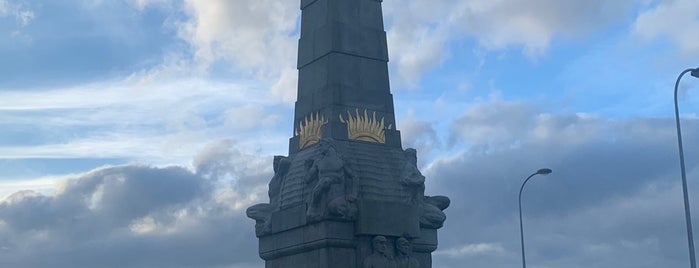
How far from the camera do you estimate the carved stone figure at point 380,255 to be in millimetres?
27859

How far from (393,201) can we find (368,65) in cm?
419

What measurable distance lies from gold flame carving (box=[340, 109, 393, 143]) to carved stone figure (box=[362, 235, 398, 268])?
3.17 meters

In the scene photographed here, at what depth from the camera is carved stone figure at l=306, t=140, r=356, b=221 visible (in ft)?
91.4

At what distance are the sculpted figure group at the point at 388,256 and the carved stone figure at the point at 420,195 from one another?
1.35 meters

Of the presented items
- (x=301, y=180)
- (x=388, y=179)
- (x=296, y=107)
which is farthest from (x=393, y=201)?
(x=296, y=107)

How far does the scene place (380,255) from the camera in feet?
92.0

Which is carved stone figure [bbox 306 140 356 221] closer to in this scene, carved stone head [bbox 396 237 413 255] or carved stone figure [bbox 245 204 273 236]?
carved stone head [bbox 396 237 413 255]

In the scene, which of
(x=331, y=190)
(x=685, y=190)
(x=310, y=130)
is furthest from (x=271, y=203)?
(x=685, y=190)

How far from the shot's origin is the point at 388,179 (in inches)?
1155

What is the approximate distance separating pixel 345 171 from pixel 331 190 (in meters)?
0.70

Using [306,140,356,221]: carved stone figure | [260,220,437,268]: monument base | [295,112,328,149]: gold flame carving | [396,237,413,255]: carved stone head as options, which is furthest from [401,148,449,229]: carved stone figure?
[295,112,328,149]: gold flame carving

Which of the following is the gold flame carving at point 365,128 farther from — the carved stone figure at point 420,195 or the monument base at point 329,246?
the monument base at point 329,246

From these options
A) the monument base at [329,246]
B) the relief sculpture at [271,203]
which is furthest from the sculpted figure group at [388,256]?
the relief sculpture at [271,203]

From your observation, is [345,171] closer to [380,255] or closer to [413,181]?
[413,181]
